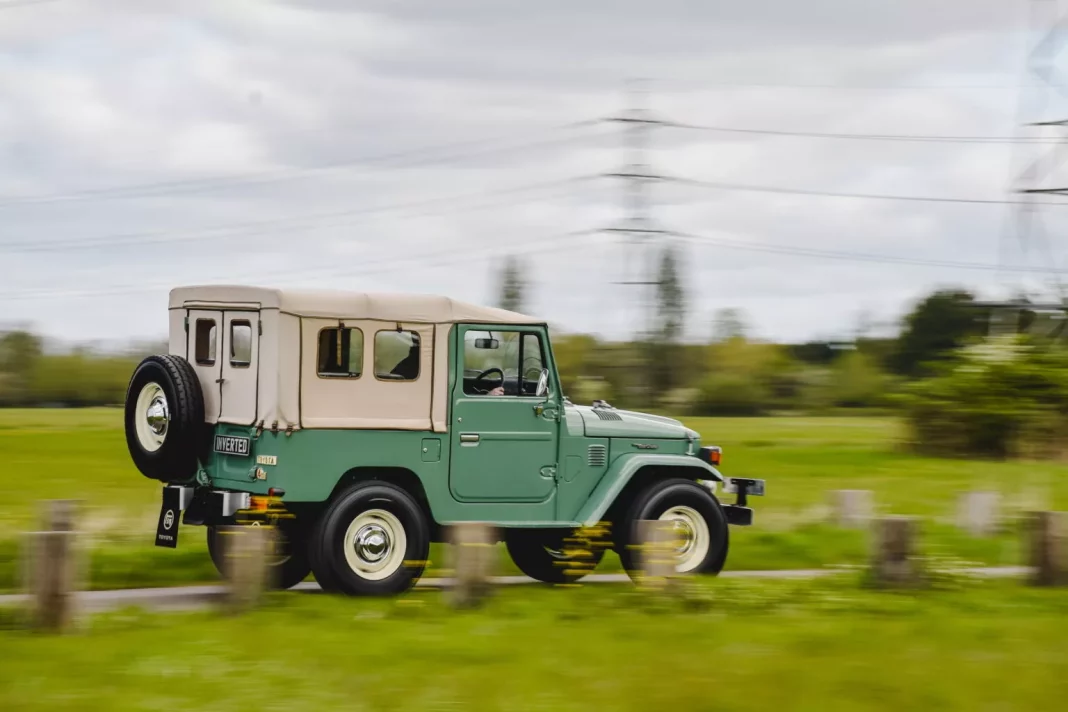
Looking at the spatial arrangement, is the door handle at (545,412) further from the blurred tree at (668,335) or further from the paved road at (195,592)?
the blurred tree at (668,335)

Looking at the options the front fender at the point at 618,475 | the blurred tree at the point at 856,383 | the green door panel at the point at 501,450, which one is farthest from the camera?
the blurred tree at the point at 856,383

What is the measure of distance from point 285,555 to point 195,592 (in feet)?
2.88

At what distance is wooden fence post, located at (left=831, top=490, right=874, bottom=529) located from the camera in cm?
2045

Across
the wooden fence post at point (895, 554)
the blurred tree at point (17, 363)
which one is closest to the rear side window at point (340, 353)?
the wooden fence post at point (895, 554)

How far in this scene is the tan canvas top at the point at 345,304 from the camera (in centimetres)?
1230

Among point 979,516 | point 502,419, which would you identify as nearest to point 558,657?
point 502,419

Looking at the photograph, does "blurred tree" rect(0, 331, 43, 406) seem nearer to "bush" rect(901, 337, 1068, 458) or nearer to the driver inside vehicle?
"bush" rect(901, 337, 1068, 458)

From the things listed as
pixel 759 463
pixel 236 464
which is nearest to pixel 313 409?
pixel 236 464

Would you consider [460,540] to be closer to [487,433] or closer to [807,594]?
[487,433]

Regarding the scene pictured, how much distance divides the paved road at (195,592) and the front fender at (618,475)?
1192 millimetres

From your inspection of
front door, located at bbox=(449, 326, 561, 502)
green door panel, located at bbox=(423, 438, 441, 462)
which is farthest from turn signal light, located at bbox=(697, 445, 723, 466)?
green door panel, located at bbox=(423, 438, 441, 462)

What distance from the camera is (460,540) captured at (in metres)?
11.8

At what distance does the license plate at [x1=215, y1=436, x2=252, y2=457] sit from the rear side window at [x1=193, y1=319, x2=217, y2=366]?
31.5 inches

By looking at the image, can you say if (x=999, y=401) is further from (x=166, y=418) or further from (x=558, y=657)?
(x=558, y=657)
